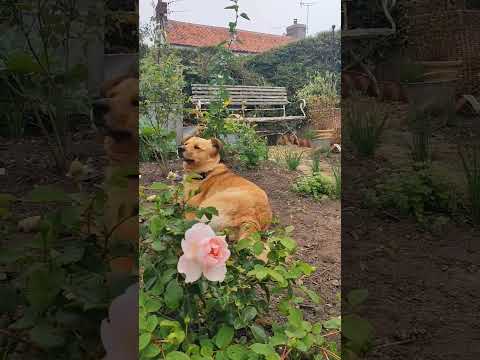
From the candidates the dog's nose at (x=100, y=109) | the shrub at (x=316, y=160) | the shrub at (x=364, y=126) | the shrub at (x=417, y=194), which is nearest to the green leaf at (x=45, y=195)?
the dog's nose at (x=100, y=109)

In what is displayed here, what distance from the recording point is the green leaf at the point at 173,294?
1.10 meters

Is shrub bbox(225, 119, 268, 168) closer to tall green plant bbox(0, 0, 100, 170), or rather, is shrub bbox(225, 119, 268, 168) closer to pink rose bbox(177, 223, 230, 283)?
pink rose bbox(177, 223, 230, 283)

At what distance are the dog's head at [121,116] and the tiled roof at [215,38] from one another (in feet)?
0.47

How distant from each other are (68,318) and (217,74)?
2.11ft

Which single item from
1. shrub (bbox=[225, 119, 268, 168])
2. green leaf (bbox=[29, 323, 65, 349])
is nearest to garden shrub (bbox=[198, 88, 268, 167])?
shrub (bbox=[225, 119, 268, 168])

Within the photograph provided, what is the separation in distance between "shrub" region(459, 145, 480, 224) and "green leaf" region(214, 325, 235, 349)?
161 cm

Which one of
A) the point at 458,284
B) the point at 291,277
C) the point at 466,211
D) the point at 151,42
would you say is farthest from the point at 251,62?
the point at 466,211

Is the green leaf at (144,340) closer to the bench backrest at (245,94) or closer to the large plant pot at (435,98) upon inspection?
the bench backrest at (245,94)

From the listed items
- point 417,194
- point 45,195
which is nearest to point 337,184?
point 45,195

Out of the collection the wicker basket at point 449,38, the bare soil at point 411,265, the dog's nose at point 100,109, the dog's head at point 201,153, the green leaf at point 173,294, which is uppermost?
the wicker basket at point 449,38

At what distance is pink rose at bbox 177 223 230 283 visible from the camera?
1075 millimetres

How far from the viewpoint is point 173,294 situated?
1099mm

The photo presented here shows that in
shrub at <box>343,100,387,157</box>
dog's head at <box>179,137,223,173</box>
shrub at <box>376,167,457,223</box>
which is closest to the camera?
dog's head at <box>179,137,223,173</box>

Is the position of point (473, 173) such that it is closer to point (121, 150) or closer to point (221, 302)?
point (221, 302)
